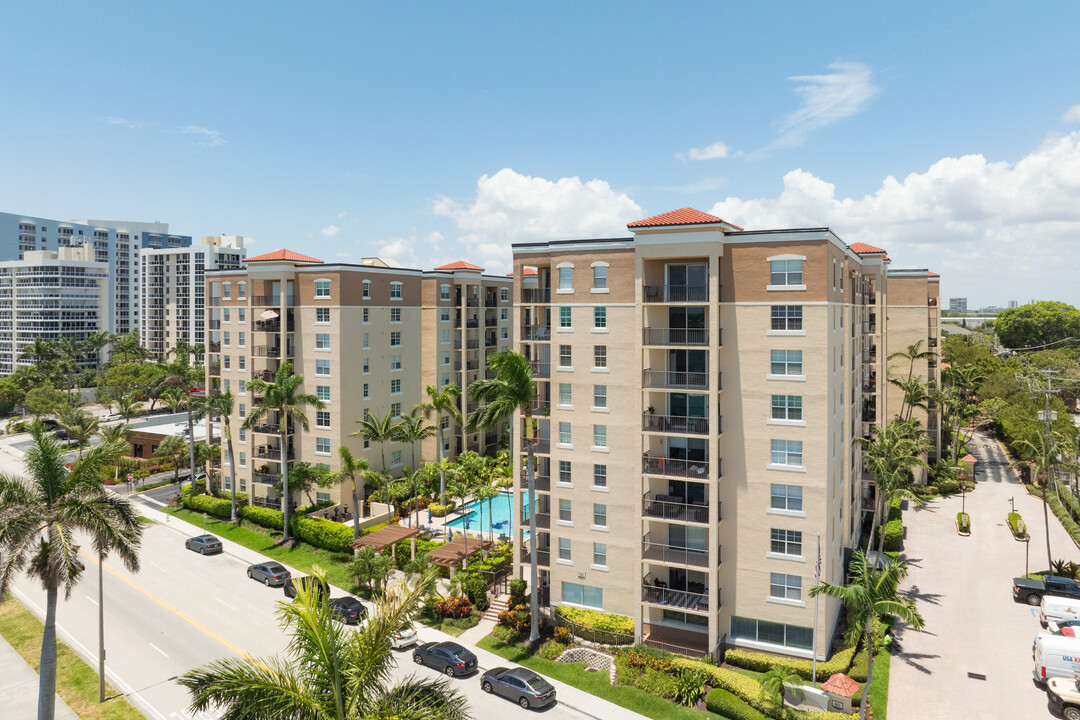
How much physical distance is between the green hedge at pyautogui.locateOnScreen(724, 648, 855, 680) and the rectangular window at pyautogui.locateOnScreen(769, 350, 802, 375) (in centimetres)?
1384

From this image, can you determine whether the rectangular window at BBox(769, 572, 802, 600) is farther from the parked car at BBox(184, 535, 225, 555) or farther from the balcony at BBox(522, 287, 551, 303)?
the parked car at BBox(184, 535, 225, 555)

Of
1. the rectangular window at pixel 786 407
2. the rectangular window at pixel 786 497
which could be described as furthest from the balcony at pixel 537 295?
the rectangular window at pixel 786 497

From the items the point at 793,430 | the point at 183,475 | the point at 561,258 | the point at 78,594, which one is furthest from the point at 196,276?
the point at 793,430

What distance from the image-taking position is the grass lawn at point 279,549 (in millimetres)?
46250

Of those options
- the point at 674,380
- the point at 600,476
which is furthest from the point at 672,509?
the point at 674,380

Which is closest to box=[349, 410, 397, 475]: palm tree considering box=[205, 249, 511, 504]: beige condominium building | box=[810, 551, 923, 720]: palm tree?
box=[205, 249, 511, 504]: beige condominium building

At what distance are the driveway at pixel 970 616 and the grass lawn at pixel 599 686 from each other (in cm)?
961

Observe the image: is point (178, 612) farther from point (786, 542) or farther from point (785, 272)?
point (785, 272)

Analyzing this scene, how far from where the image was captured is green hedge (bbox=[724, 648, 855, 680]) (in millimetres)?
31766

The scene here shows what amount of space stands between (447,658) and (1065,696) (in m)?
27.5

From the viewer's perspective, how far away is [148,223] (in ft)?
618

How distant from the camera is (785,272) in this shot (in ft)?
110

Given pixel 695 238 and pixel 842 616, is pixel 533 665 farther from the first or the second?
pixel 695 238

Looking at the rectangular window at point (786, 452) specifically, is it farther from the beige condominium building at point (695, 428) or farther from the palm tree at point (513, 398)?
the palm tree at point (513, 398)
